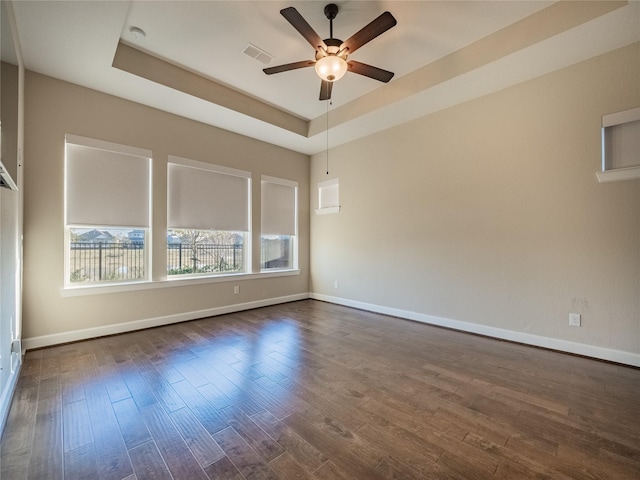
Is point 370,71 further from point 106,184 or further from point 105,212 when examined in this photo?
point 105,212

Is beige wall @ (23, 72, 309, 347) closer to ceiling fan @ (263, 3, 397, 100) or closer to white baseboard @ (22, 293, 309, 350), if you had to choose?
white baseboard @ (22, 293, 309, 350)

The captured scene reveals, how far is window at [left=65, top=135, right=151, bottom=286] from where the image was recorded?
338 cm

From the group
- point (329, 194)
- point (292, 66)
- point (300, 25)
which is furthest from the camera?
point (329, 194)

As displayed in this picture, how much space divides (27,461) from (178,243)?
3.04 metres

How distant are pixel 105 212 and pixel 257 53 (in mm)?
2737

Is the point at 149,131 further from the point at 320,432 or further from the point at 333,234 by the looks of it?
the point at 320,432

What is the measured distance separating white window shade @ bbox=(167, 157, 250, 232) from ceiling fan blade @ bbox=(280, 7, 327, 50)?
2713mm

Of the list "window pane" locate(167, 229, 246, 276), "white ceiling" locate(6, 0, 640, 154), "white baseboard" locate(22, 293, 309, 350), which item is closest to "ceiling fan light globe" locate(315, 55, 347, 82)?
"white ceiling" locate(6, 0, 640, 154)

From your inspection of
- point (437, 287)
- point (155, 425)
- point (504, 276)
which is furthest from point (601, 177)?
point (155, 425)

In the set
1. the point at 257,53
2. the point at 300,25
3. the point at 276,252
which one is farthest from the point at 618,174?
the point at 276,252

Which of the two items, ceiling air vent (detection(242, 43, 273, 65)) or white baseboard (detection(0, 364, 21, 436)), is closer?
white baseboard (detection(0, 364, 21, 436))

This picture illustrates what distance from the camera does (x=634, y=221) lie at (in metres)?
2.69

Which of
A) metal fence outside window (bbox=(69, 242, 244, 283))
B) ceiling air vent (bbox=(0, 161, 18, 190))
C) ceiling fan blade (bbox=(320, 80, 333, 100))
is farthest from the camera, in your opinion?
metal fence outside window (bbox=(69, 242, 244, 283))

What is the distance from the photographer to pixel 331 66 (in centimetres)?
262
